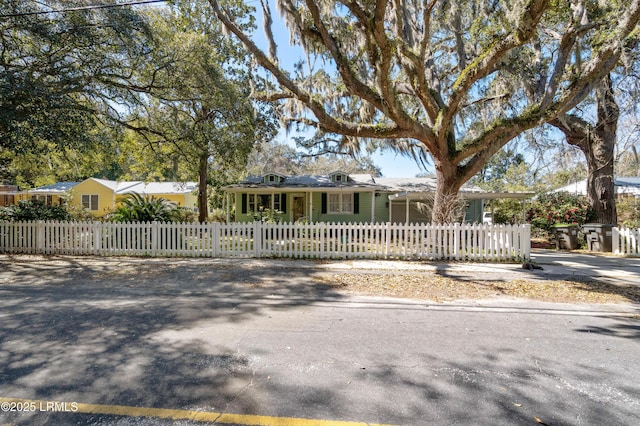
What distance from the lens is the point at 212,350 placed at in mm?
3822

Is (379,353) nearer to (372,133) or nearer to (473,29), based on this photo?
(372,133)

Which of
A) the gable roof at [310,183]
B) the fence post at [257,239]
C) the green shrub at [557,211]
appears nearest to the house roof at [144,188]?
the gable roof at [310,183]

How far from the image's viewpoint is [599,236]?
13453 mm

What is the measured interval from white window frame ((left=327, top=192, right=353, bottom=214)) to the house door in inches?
63.6

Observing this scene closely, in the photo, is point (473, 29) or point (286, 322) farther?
point (473, 29)

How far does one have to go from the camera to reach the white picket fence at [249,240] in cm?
1033

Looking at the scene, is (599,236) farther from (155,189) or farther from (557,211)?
(155,189)

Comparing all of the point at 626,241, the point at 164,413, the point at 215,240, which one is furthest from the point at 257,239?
the point at 626,241

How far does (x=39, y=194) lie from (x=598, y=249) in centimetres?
3868

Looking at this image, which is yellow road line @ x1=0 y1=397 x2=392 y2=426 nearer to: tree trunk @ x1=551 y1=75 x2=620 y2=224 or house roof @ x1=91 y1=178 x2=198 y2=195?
tree trunk @ x1=551 y1=75 x2=620 y2=224

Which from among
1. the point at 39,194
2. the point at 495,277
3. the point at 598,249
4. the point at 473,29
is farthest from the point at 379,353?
the point at 39,194

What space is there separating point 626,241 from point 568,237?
2.26 metres

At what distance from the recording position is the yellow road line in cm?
251

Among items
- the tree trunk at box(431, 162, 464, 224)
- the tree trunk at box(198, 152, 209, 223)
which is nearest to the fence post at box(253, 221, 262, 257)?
the tree trunk at box(431, 162, 464, 224)
